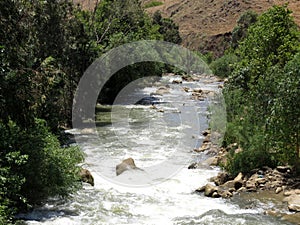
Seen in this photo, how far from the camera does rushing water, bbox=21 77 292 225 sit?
34.6 feet

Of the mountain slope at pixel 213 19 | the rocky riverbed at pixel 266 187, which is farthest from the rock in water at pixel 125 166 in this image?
the mountain slope at pixel 213 19

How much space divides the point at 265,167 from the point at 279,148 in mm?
1102

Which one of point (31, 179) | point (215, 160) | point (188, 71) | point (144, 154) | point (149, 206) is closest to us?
point (31, 179)

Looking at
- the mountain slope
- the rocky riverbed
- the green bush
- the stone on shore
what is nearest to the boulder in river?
the rocky riverbed

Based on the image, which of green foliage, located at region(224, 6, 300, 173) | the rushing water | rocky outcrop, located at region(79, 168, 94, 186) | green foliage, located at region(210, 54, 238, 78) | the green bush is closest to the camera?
the green bush

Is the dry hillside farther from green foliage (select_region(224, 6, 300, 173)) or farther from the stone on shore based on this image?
the stone on shore

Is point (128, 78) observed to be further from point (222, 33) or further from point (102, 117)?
point (222, 33)

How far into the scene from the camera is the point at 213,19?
102m

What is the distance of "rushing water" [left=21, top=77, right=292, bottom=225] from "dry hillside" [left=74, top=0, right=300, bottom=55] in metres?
72.8

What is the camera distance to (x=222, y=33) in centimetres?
9525

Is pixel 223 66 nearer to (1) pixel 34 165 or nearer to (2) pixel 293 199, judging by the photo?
(2) pixel 293 199

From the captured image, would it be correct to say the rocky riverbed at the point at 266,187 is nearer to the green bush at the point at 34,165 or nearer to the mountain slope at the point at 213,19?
the green bush at the point at 34,165

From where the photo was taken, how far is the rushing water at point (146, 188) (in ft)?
34.6

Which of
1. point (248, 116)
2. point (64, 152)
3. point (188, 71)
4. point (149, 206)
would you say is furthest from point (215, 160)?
point (188, 71)
